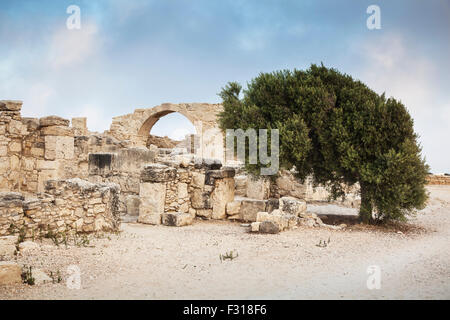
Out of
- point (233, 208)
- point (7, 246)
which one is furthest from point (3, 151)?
point (233, 208)

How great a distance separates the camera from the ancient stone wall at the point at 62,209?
20.1ft

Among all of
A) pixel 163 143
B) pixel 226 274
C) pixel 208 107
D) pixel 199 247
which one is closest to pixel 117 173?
pixel 199 247

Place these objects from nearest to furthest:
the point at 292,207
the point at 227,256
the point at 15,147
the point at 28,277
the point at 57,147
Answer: the point at 28,277
the point at 227,256
the point at 292,207
the point at 15,147
the point at 57,147

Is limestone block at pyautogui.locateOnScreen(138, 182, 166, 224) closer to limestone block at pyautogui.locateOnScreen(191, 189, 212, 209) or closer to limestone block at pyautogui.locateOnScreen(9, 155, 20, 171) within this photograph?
limestone block at pyautogui.locateOnScreen(191, 189, 212, 209)

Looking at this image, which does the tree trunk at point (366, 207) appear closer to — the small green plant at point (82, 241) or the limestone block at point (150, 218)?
the limestone block at point (150, 218)

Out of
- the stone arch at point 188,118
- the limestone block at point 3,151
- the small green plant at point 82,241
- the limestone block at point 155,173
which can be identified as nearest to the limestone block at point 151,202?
the limestone block at point 155,173

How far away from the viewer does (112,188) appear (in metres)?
7.82

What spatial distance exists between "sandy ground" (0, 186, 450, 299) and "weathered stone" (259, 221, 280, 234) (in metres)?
0.29

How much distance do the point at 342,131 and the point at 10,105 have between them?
31.5 ft

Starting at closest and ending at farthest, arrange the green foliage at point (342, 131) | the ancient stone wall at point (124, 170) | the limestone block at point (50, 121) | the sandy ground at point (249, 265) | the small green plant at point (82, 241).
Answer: the sandy ground at point (249, 265) → the small green plant at point (82, 241) → the green foliage at point (342, 131) → the ancient stone wall at point (124, 170) → the limestone block at point (50, 121)

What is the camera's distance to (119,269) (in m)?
5.12

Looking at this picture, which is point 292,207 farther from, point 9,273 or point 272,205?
point 9,273

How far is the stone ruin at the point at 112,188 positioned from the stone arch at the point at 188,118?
252 inches
